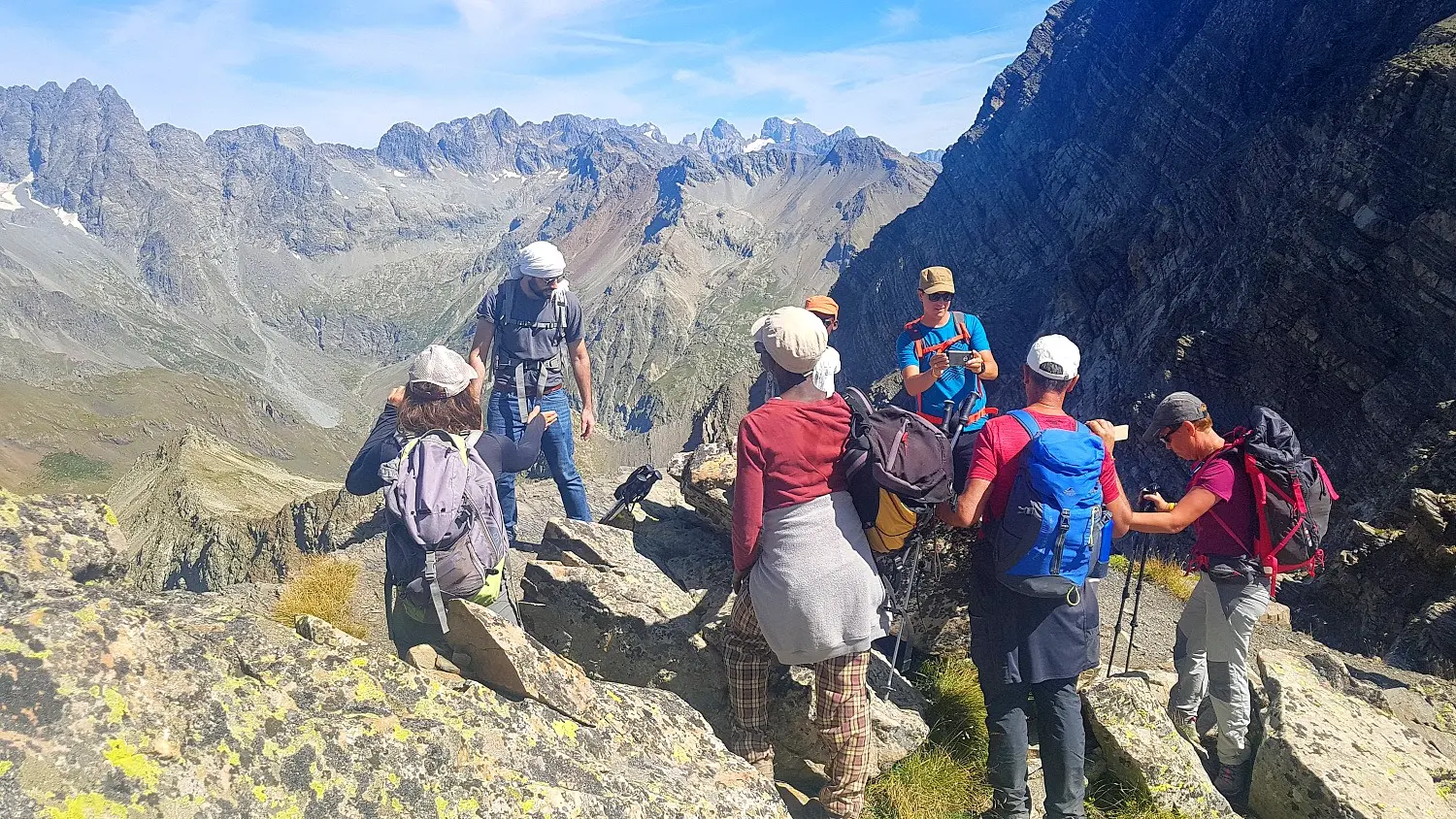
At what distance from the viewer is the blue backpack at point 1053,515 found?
4.95 m

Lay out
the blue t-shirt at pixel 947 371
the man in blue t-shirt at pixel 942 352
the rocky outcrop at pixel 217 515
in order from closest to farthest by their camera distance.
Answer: the man in blue t-shirt at pixel 942 352 → the blue t-shirt at pixel 947 371 → the rocky outcrop at pixel 217 515

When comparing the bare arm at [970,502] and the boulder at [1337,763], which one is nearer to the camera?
the bare arm at [970,502]

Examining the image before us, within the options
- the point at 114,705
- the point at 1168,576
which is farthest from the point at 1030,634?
the point at 1168,576

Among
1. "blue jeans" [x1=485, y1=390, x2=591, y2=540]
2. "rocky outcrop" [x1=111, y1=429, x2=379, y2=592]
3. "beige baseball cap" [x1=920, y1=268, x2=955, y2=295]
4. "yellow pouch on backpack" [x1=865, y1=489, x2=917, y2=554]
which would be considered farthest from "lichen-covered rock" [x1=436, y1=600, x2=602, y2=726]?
"rocky outcrop" [x1=111, y1=429, x2=379, y2=592]

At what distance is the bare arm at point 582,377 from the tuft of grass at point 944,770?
516cm

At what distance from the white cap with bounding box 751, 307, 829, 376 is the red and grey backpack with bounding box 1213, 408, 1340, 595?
373cm

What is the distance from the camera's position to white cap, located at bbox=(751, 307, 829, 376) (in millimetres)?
4891

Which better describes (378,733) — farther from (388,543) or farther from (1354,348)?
(1354,348)

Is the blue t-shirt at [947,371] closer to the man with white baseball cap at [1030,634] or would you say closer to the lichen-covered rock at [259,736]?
the man with white baseball cap at [1030,634]

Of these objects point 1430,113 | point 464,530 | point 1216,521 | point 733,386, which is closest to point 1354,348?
point 1430,113

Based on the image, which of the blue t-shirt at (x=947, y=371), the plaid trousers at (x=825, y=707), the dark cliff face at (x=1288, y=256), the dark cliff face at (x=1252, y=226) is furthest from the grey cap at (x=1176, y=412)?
the dark cliff face at (x=1252, y=226)

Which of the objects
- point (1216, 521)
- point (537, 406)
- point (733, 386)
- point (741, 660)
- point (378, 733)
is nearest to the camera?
point (378, 733)

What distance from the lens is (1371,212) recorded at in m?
34.0

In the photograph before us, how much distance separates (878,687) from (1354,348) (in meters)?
38.6
